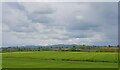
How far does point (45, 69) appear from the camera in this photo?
161ft

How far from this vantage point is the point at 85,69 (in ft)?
161

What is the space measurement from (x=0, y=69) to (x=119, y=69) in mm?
19729

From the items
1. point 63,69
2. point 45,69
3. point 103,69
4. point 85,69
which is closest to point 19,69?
point 45,69

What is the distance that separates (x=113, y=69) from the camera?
161 feet

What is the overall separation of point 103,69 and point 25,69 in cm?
1308

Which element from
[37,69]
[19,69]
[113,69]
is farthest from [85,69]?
[19,69]

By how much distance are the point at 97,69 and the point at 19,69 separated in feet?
42.7

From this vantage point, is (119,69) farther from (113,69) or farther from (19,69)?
(19,69)

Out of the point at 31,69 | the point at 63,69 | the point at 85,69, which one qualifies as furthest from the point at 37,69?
the point at 85,69

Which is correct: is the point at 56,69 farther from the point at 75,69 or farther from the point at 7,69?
the point at 7,69

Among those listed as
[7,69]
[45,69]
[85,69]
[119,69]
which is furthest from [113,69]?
[7,69]

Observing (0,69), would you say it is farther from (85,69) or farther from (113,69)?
(113,69)

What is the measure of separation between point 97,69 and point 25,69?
12032 mm

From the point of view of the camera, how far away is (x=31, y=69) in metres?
49.3
